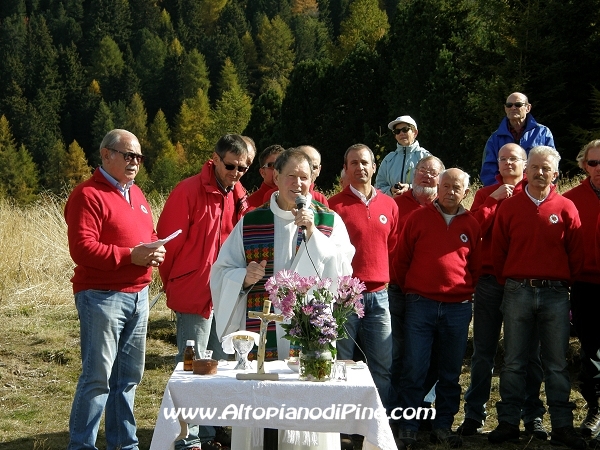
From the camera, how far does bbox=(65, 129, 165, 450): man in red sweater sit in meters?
5.45

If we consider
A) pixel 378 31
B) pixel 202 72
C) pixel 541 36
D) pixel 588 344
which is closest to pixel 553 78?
pixel 541 36

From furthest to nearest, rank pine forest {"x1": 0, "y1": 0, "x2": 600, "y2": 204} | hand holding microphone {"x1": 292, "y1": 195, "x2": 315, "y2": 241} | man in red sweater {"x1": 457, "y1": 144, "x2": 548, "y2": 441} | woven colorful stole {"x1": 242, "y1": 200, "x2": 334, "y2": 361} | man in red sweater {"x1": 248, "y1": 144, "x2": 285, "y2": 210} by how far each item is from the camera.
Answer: pine forest {"x1": 0, "y1": 0, "x2": 600, "y2": 204}, man in red sweater {"x1": 248, "y1": 144, "x2": 285, "y2": 210}, man in red sweater {"x1": 457, "y1": 144, "x2": 548, "y2": 441}, woven colorful stole {"x1": 242, "y1": 200, "x2": 334, "y2": 361}, hand holding microphone {"x1": 292, "y1": 195, "x2": 315, "y2": 241}

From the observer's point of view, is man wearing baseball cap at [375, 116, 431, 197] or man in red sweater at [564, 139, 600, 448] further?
man wearing baseball cap at [375, 116, 431, 197]

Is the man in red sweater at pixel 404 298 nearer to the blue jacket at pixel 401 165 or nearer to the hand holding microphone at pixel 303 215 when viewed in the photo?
the blue jacket at pixel 401 165

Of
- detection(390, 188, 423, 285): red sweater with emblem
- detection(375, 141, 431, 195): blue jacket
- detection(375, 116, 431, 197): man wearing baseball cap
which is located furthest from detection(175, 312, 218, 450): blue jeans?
detection(375, 141, 431, 195): blue jacket

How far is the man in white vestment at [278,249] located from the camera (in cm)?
513

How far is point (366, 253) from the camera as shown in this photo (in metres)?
6.23

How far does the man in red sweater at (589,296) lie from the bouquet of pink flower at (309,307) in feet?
8.58

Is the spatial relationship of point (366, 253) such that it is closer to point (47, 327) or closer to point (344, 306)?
point (344, 306)

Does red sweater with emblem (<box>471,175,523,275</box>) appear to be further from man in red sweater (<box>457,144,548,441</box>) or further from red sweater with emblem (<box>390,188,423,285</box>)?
red sweater with emblem (<box>390,188,423,285</box>)

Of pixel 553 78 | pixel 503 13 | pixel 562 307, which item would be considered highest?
pixel 503 13

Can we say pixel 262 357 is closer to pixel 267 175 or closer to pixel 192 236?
pixel 192 236

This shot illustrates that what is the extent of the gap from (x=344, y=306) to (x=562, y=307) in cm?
226

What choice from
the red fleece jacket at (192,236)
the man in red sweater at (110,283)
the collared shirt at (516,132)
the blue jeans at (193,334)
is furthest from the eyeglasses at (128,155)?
the collared shirt at (516,132)
